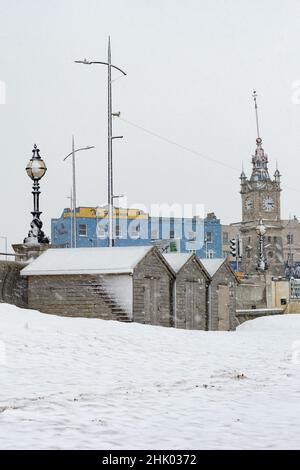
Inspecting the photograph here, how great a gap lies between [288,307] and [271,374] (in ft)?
128

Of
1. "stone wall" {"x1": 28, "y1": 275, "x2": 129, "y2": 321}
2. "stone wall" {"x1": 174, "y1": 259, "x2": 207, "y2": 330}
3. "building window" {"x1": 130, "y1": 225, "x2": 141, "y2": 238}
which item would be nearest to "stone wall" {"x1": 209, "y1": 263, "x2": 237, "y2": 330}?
"stone wall" {"x1": 174, "y1": 259, "x2": 207, "y2": 330}

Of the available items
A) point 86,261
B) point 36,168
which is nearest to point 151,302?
point 86,261

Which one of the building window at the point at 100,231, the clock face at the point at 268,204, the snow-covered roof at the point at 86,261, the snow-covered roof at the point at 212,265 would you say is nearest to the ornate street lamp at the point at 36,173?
the snow-covered roof at the point at 86,261

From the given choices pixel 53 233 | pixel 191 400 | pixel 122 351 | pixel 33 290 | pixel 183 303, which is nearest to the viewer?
pixel 191 400

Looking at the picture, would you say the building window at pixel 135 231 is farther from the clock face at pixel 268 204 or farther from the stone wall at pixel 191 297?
the stone wall at pixel 191 297

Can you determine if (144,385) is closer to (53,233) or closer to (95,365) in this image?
(95,365)

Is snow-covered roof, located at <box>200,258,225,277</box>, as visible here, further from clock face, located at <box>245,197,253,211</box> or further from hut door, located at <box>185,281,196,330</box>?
clock face, located at <box>245,197,253,211</box>

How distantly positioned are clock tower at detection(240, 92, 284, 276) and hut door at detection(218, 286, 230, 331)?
3826 inches

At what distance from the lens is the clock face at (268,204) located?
146m

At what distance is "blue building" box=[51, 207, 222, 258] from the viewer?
97.2 metres

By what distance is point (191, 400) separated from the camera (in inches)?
439

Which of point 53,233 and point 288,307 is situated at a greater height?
point 53,233

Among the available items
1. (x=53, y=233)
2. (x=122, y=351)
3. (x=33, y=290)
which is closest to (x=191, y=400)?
(x=122, y=351)

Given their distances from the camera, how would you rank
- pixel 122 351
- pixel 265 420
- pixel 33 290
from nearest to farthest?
pixel 265 420, pixel 122 351, pixel 33 290
